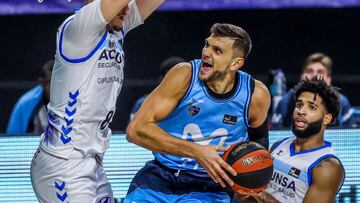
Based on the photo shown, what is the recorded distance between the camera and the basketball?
6.39 meters

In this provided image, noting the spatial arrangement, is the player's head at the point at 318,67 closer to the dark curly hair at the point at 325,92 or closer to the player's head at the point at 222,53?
the dark curly hair at the point at 325,92

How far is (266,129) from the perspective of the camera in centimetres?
696

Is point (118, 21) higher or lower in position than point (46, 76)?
higher

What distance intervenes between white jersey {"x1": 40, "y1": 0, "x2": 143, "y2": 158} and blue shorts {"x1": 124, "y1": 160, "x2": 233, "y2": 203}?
0.35 metres

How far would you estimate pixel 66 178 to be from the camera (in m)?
6.62

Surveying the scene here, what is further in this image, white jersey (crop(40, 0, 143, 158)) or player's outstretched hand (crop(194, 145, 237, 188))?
white jersey (crop(40, 0, 143, 158))

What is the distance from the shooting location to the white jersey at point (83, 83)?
21.4 feet

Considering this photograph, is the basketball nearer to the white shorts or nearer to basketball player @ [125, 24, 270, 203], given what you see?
basketball player @ [125, 24, 270, 203]

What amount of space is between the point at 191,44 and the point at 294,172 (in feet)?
11.9

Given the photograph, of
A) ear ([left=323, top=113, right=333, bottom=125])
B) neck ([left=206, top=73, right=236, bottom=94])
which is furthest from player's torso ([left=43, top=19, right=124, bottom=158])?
ear ([left=323, top=113, right=333, bottom=125])

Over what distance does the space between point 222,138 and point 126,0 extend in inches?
41.0

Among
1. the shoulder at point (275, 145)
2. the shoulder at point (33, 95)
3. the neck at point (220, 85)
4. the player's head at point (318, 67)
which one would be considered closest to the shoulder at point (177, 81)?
the neck at point (220, 85)

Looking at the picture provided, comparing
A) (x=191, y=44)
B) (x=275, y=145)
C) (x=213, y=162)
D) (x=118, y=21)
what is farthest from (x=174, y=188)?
(x=191, y=44)

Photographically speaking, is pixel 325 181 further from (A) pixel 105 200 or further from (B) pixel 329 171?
(A) pixel 105 200
